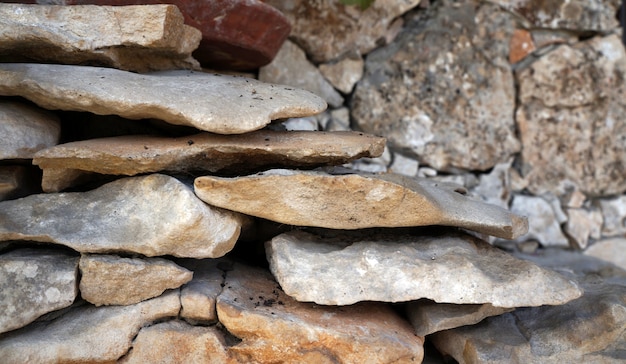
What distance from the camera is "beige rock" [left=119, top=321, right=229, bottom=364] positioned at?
5.47ft

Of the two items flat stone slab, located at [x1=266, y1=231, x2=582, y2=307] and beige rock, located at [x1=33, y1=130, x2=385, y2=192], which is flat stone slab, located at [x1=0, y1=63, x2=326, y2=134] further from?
flat stone slab, located at [x1=266, y1=231, x2=582, y2=307]

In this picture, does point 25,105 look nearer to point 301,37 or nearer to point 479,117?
point 301,37

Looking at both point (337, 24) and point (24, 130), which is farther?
point (337, 24)

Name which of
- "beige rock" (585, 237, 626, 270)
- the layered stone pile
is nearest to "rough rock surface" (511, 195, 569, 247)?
"beige rock" (585, 237, 626, 270)

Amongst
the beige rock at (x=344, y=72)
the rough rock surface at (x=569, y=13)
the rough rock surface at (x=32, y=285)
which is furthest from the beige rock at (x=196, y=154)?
the rough rock surface at (x=569, y=13)

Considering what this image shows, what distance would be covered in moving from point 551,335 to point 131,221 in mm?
1366

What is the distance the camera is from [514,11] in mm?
2996

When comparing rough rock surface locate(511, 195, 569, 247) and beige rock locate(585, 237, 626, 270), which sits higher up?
rough rock surface locate(511, 195, 569, 247)

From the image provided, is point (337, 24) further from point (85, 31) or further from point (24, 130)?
point (24, 130)

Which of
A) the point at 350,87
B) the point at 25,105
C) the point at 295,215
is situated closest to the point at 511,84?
the point at 350,87

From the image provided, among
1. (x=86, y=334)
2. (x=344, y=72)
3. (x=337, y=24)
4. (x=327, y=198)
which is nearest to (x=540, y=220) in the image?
(x=344, y=72)

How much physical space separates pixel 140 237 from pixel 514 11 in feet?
7.61

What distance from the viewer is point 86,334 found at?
1.62m

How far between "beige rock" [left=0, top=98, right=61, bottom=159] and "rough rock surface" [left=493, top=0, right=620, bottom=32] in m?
2.28
